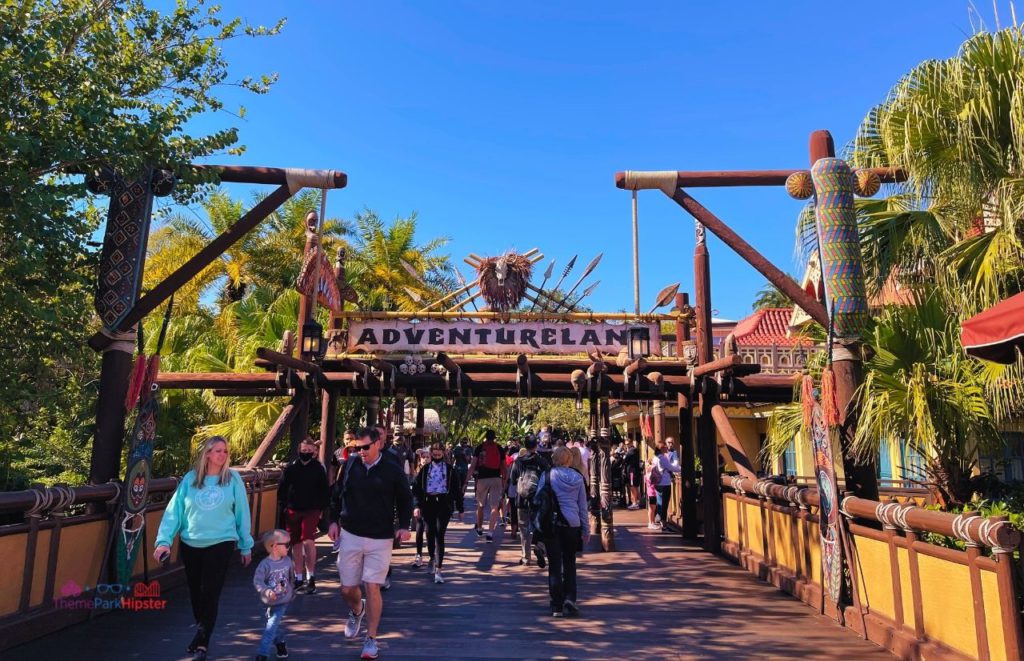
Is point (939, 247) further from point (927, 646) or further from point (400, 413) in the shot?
point (400, 413)

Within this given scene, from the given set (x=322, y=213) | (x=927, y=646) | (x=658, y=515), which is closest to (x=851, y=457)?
(x=927, y=646)

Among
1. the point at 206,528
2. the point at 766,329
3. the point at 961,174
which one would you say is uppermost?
the point at 766,329

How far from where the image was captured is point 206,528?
15.4ft

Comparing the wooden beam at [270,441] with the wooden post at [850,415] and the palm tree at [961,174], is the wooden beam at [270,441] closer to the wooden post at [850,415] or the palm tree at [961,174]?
the wooden post at [850,415]

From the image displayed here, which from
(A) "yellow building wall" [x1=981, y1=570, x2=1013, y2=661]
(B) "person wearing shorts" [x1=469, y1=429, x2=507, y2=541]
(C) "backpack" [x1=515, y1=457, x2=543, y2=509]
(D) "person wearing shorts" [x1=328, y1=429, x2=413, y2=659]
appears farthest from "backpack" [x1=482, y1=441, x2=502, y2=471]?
(A) "yellow building wall" [x1=981, y1=570, x2=1013, y2=661]

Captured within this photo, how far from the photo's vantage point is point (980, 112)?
6.22 meters

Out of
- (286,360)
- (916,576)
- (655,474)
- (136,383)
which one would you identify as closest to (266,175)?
(286,360)

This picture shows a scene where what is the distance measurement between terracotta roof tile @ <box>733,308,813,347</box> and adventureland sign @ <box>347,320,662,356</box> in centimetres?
1275

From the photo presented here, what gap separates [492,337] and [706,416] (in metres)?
3.67

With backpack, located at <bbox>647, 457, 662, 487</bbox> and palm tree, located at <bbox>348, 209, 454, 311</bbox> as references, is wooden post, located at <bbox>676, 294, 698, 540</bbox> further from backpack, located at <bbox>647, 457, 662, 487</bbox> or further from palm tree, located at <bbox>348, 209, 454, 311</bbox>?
palm tree, located at <bbox>348, 209, 454, 311</bbox>

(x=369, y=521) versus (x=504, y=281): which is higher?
(x=504, y=281)

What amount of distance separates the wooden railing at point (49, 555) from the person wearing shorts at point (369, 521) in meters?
2.37

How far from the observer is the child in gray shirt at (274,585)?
479 centimetres

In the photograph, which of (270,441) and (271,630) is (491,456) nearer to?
(270,441)
